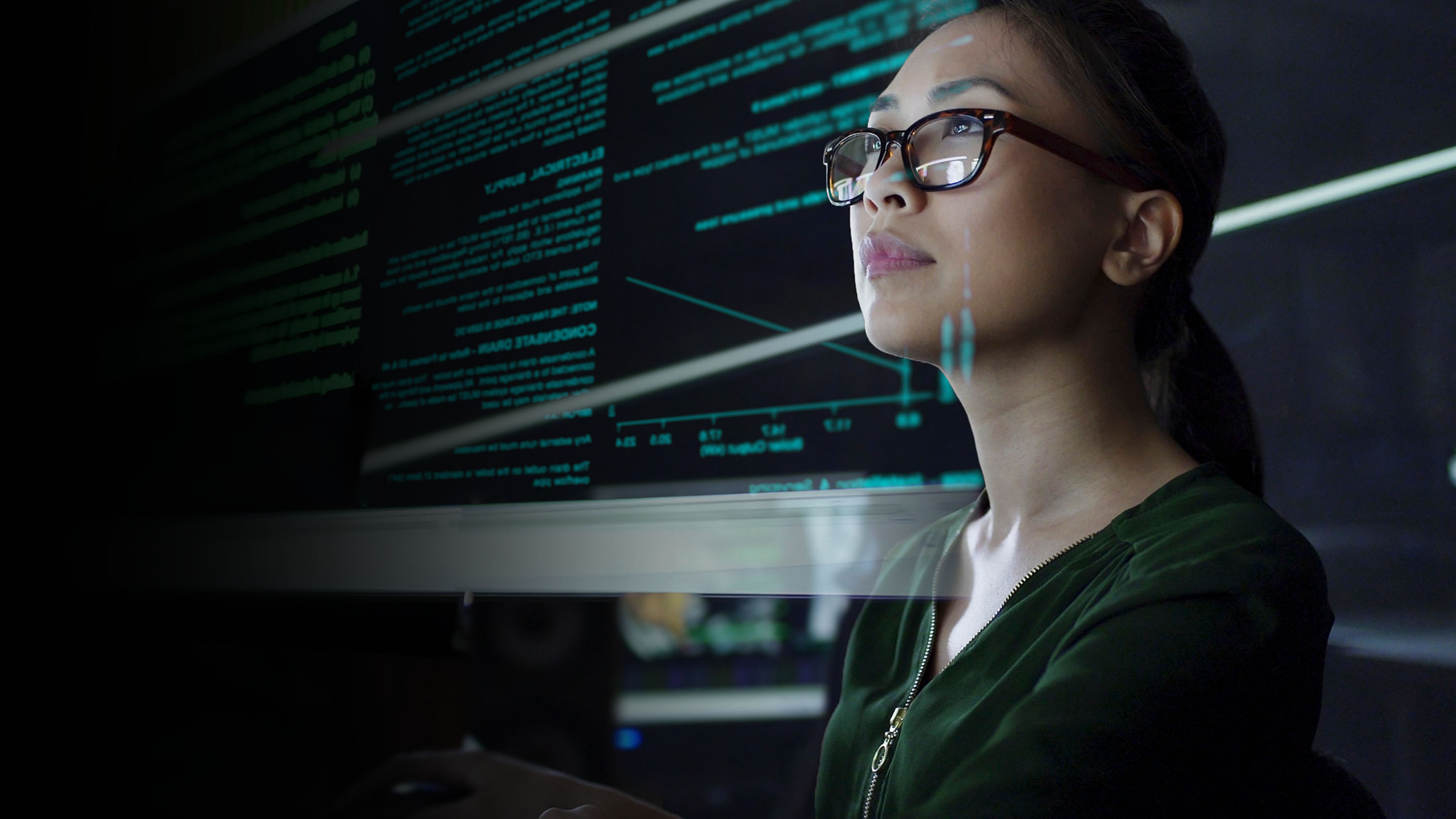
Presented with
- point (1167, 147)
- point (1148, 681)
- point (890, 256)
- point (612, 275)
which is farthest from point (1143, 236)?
point (612, 275)

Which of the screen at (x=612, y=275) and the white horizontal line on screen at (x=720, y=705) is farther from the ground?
the screen at (x=612, y=275)

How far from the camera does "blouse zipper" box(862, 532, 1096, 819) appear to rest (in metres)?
0.56

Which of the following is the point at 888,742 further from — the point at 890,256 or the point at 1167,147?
the point at 1167,147

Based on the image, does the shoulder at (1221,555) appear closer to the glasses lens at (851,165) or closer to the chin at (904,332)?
the chin at (904,332)

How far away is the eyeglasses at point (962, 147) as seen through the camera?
1.94 ft

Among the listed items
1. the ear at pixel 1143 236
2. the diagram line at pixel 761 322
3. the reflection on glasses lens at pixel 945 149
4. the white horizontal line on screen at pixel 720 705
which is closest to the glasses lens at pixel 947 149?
the reflection on glasses lens at pixel 945 149

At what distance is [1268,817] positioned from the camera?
1.50ft

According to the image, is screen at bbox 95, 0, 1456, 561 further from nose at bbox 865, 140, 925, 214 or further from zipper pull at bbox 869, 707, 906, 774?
zipper pull at bbox 869, 707, 906, 774

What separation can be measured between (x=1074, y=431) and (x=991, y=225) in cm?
14

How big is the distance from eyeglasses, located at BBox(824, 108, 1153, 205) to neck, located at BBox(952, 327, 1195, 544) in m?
0.11

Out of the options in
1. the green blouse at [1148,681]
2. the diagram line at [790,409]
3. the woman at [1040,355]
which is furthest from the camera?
the diagram line at [790,409]

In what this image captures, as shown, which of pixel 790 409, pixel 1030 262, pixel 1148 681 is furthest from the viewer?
pixel 790 409

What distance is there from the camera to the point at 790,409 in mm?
856

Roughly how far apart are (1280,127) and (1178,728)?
470mm
